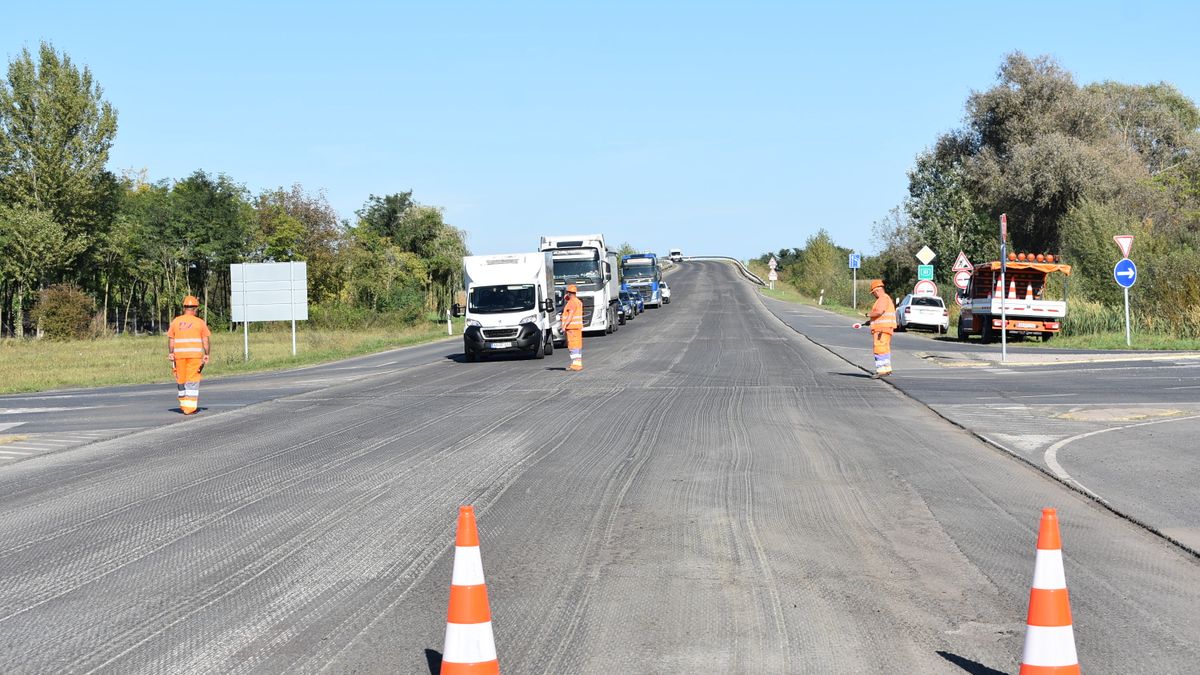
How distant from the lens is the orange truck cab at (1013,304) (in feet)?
108

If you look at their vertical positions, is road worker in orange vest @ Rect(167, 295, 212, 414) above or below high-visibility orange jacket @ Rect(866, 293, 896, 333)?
below

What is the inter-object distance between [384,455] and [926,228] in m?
53.0

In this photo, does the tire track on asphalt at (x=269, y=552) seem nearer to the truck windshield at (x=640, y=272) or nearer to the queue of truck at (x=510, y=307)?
the queue of truck at (x=510, y=307)

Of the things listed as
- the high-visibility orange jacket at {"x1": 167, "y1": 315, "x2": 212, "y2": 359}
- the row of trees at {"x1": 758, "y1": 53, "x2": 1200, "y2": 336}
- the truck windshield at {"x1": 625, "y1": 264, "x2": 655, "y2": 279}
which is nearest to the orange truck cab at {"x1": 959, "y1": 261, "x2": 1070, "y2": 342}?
the row of trees at {"x1": 758, "y1": 53, "x2": 1200, "y2": 336}

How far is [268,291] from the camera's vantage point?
37406mm

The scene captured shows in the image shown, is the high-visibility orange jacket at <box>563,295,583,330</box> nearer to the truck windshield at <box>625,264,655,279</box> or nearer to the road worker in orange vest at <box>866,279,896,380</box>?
the road worker in orange vest at <box>866,279,896,380</box>

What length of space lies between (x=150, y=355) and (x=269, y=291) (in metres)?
7.08

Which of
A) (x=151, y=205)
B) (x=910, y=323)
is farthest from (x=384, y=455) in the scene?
(x=151, y=205)

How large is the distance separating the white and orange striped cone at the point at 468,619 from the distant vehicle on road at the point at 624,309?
141 feet

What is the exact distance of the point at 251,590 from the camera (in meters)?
6.92

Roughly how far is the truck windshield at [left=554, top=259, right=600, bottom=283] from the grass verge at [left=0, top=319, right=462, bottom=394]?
6.98 metres

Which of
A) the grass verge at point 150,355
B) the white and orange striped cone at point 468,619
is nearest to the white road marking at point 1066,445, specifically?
the white and orange striped cone at point 468,619

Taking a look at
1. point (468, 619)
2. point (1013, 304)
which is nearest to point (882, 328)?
point (1013, 304)

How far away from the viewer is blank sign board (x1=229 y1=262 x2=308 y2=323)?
3719 centimetres
